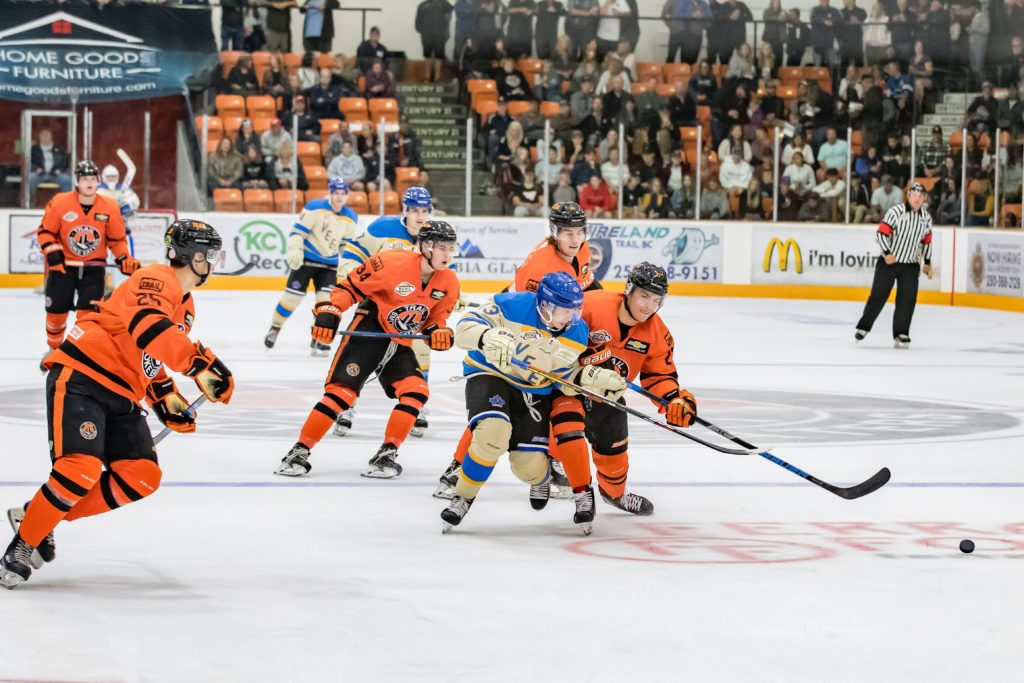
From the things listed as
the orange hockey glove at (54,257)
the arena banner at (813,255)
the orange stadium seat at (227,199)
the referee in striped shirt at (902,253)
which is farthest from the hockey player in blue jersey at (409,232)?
the arena banner at (813,255)

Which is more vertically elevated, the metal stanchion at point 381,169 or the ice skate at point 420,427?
the metal stanchion at point 381,169

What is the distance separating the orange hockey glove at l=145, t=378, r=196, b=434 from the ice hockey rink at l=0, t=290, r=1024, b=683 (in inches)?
16.3

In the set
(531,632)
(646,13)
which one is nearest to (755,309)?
(646,13)

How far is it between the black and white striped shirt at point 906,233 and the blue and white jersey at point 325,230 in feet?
14.4

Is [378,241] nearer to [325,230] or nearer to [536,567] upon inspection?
[325,230]

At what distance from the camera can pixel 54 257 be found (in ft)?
31.2

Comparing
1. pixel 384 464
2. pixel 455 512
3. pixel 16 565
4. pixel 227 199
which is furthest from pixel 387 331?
pixel 227 199

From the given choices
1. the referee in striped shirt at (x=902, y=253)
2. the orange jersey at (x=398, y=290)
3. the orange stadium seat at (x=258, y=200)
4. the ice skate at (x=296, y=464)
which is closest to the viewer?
the ice skate at (x=296, y=464)

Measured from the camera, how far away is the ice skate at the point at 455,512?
5.06 meters

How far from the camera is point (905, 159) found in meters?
17.5

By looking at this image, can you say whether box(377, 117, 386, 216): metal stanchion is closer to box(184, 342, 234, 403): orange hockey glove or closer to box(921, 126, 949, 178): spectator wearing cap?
box(921, 126, 949, 178): spectator wearing cap

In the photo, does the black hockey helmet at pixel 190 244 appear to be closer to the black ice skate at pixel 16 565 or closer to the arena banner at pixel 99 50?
the black ice skate at pixel 16 565

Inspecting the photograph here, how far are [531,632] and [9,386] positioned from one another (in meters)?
5.89

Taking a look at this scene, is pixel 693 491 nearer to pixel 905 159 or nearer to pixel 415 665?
pixel 415 665
